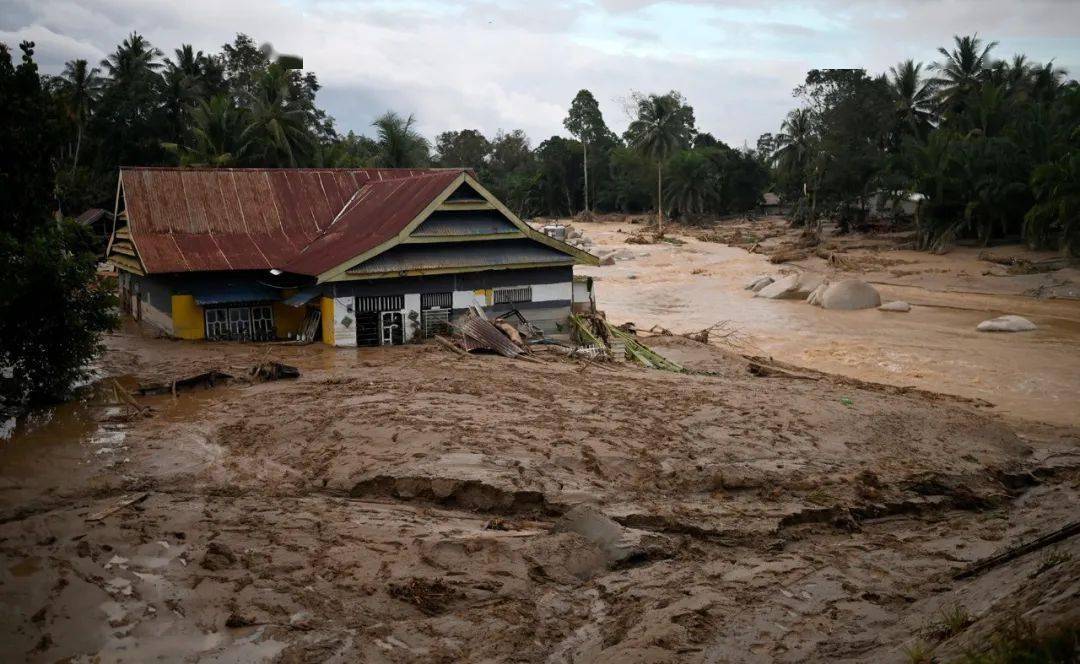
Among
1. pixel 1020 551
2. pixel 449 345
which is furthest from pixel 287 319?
pixel 1020 551

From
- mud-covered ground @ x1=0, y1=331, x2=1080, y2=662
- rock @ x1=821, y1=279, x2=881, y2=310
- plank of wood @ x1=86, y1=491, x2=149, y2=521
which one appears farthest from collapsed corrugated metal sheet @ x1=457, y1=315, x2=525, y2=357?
rock @ x1=821, y1=279, x2=881, y2=310

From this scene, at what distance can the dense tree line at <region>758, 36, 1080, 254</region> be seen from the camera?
43.2 metres

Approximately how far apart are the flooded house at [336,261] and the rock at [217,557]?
39.7ft

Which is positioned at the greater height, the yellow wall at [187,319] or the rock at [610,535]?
the yellow wall at [187,319]

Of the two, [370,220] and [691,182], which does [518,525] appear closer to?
[370,220]

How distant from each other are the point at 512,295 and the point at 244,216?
8718 millimetres

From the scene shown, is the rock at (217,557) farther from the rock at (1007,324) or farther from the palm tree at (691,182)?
the palm tree at (691,182)

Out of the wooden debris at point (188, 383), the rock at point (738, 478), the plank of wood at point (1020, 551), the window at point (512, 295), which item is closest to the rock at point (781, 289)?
the window at point (512, 295)

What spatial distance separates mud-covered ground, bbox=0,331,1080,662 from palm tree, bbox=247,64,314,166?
96.6 feet

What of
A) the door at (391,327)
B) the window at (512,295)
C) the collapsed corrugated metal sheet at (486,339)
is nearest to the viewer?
the collapsed corrugated metal sheet at (486,339)

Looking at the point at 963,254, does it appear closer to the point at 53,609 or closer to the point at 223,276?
the point at 223,276

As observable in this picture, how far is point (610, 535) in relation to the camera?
963 centimetres

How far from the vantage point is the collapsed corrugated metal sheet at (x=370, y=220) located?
21781mm

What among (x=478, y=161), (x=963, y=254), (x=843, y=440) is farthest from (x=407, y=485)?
(x=478, y=161)
